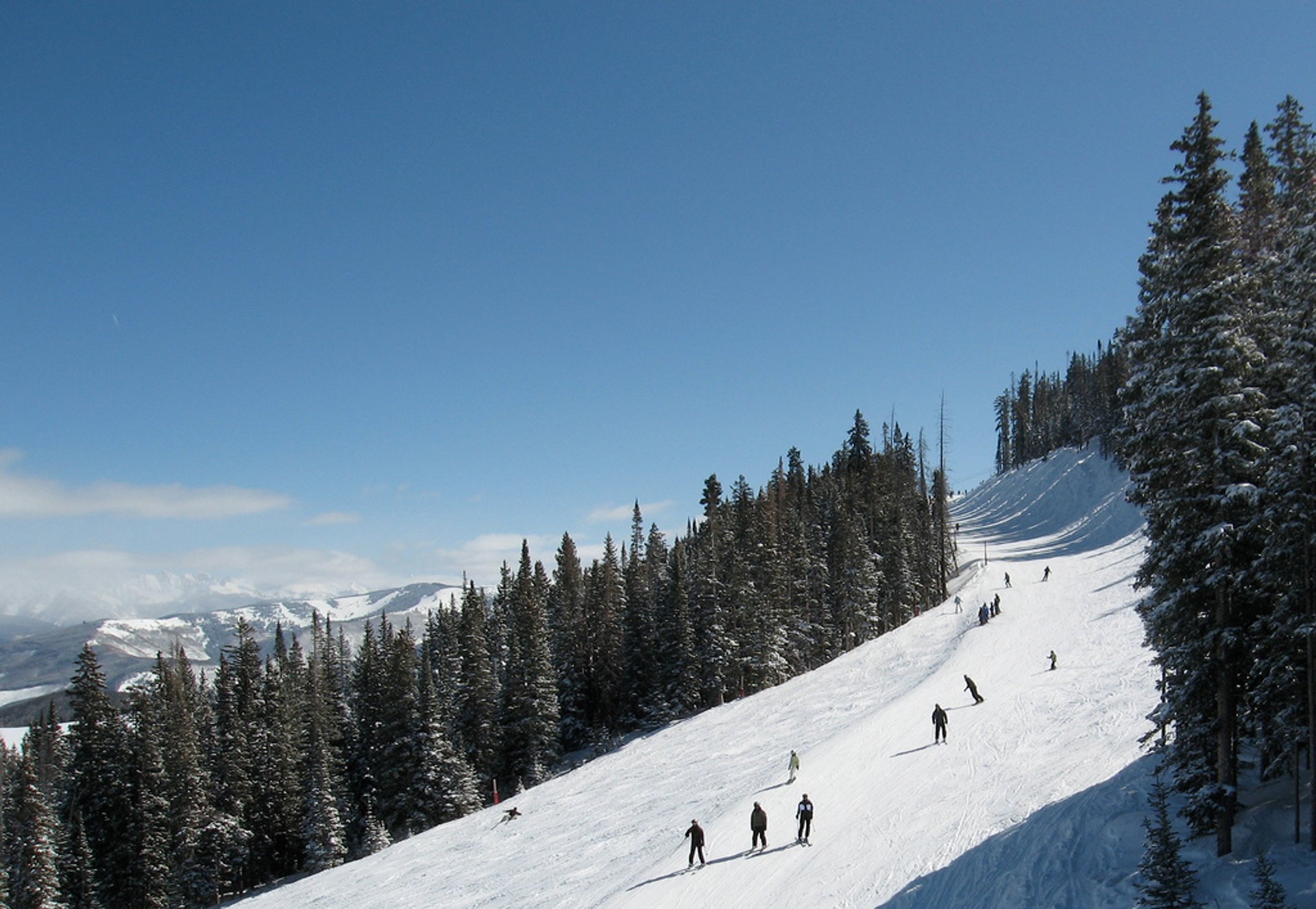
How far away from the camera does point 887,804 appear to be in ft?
74.5

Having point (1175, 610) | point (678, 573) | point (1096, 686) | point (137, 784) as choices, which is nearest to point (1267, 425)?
point (1175, 610)

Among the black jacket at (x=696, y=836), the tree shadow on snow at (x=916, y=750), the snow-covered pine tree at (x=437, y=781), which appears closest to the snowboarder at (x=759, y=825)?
the black jacket at (x=696, y=836)

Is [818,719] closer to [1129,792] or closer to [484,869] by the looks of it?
[484,869]

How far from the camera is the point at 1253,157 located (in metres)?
16.8

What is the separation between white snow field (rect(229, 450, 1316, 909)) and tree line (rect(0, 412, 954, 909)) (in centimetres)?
861

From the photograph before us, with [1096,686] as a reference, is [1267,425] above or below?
above

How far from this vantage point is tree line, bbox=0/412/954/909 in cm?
4541

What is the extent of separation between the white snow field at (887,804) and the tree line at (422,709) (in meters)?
8.61

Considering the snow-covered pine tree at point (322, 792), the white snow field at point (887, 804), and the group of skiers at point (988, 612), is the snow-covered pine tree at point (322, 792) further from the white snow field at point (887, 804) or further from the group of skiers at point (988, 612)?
the group of skiers at point (988, 612)

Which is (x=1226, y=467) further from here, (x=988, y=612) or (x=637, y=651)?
(x=637, y=651)

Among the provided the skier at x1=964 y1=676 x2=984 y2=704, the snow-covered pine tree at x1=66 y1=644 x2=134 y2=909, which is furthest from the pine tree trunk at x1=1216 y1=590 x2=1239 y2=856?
the snow-covered pine tree at x1=66 y1=644 x2=134 y2=909

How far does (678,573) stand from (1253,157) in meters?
46.6

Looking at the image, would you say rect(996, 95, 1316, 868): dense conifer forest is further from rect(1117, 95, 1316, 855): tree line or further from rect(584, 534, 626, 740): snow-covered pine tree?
rect(584, 534, 626, 740): snow-covered pine tree

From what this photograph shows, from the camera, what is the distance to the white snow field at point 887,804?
53.9 feet
